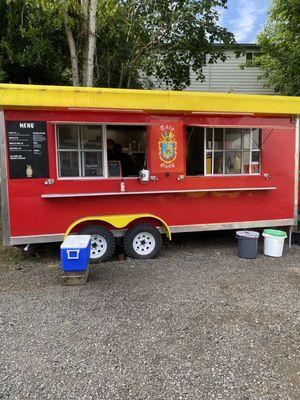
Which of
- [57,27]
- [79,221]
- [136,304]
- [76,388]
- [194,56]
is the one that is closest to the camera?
[76,388]

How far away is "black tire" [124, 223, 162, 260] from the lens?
19.1 ft

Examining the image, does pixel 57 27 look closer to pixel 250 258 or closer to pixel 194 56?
pixel 194 56

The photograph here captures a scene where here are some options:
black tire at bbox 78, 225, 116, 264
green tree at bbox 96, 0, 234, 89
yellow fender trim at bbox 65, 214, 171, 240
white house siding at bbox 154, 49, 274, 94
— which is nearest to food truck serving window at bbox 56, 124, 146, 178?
→ yellow fender trim at bbox 65, 214, 171, 240

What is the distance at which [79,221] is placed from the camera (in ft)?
18.2

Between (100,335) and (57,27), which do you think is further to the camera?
(57,27)

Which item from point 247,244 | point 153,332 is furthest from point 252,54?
point 153,332

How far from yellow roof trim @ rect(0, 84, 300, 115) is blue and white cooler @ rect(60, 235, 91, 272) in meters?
2.13

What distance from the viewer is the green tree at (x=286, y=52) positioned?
10047 mm

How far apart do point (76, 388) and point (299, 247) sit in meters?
5.40

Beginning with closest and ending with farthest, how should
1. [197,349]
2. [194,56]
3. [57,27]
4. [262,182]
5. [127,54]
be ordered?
[197,349], [262,182], [57,27], [127,54], [194,56]

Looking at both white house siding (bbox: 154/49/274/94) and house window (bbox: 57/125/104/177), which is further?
white house siding (bbox: 154/49/274/94)

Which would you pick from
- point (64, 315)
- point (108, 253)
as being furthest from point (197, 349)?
point (108, 253)

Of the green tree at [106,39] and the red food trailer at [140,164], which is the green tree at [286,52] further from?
the red food trailer at [140,164]

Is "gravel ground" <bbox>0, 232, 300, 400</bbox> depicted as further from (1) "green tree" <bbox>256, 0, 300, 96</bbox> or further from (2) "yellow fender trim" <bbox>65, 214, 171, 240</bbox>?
(1) "green tree" <bbox>256, 0, 300, 96</bbox>
